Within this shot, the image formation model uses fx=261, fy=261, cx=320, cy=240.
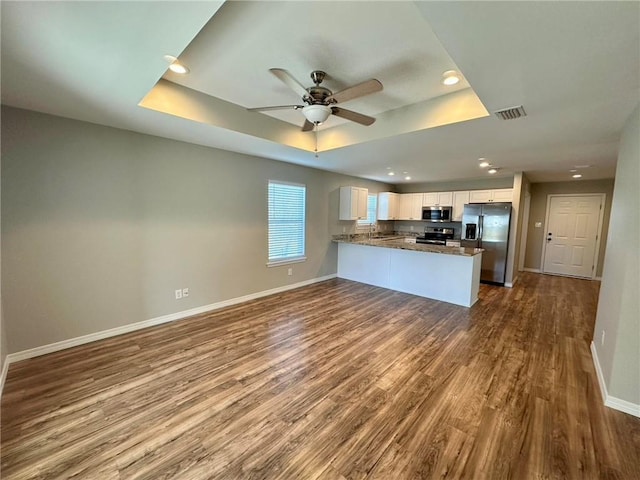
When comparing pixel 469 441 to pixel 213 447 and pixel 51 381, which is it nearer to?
pixel 213 447

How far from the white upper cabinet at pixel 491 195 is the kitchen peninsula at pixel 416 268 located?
2134 mm

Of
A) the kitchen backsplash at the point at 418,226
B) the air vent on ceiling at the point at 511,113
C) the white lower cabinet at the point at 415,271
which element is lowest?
the white lower cabinet at the point at 415,271

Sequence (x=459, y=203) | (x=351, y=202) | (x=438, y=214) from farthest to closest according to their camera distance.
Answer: (x=438, y=214) < (x=459, y=203) < (x=351, y=202)

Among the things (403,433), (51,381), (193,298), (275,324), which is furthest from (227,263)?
(403,433)

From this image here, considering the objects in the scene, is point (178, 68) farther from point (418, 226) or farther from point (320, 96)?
point (418, 226)

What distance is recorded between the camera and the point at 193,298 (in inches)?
152

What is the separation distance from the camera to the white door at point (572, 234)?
6.35 m

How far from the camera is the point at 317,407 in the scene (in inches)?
81.0

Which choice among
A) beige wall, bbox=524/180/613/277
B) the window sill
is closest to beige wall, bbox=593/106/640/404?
the window sill

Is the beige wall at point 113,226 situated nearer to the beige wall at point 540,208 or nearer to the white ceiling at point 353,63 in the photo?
the white ceiling at point 353,63

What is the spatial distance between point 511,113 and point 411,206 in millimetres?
5368

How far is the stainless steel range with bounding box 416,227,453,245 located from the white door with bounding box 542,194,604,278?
99.2 inches

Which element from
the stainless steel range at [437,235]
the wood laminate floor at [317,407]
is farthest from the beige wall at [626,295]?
the stainless steel range at [437,235]

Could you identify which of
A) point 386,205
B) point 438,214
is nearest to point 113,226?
point 386,205
